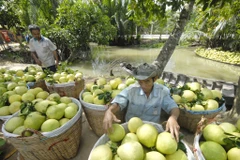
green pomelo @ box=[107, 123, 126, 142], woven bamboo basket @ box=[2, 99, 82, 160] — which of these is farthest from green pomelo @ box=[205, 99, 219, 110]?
woven bamboo basket @ box=[2, 99, 82, 160]

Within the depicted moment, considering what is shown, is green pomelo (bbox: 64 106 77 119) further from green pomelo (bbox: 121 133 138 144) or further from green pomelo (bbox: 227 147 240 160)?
green pomelo (bbox: 227 147 240 160)

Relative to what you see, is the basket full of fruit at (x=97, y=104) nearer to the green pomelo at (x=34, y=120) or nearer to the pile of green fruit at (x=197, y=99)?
the green pomelo at (x=34, y=120)

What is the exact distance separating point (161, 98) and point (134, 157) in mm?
830

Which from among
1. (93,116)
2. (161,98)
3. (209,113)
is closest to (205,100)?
(209,113)

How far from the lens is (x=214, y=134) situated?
1284 millimetres

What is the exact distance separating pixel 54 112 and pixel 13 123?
464mm

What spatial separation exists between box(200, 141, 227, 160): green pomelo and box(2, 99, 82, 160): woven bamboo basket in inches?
53.4

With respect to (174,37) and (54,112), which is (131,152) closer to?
(54,112)

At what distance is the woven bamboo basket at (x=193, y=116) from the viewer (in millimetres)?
Answer: 2099

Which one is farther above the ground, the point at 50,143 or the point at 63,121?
the point at 63,121

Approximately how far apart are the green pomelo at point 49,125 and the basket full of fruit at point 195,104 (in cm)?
158

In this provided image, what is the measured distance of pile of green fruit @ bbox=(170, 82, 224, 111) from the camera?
2146 millimetres

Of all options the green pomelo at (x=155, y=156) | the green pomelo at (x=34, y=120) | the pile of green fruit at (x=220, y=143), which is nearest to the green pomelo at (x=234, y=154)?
the pile of green fruit at (x=220, y=143)

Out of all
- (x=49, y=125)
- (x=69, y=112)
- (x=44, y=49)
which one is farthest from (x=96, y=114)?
(x=44, y=49)
